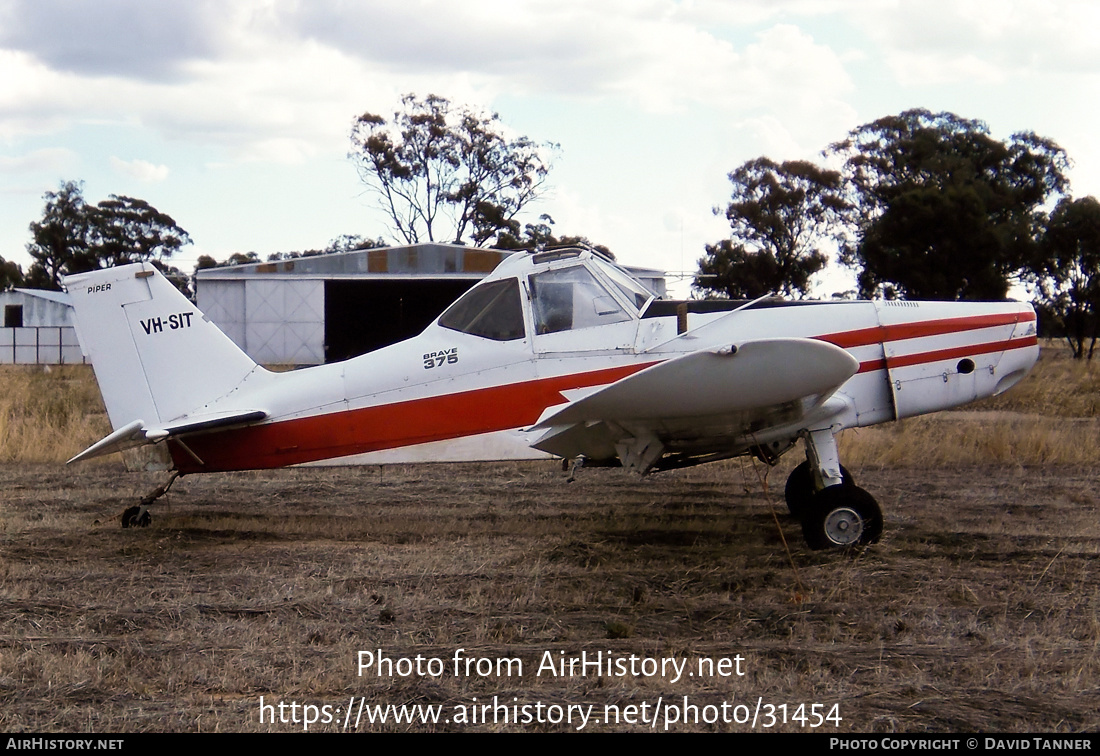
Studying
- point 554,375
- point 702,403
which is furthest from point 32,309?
point 702,403

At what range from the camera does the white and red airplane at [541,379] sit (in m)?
6.41

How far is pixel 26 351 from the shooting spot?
43094mm

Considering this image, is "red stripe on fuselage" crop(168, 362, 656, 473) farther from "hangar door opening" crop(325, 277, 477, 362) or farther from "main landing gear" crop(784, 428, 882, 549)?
"hangar door opening" crop(325, 277, 477, 362)

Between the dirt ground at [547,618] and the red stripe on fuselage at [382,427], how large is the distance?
64 cm

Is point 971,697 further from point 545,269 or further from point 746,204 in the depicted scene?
point 746,204

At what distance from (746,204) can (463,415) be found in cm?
2808

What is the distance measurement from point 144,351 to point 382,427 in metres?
1.91

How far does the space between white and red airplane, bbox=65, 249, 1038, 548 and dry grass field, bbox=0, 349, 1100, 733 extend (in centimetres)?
62

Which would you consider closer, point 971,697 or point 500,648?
point 971,697

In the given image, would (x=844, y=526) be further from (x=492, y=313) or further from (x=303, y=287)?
(x=303, y=287)

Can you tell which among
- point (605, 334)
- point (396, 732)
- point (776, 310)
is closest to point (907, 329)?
point (776, 310)

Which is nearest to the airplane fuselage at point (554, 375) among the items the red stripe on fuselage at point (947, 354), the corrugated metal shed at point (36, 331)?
the red stripe on fuselage at point (947, 354)

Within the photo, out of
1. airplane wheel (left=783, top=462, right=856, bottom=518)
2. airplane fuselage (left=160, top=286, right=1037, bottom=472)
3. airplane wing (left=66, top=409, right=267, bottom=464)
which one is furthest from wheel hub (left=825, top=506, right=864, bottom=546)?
airplane wing (left=66, top=409, right=267, bottom=464)

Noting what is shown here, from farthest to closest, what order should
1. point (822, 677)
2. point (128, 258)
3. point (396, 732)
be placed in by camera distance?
1. point (128, 258)
2. point (822, 677)
3. point (396, 732)
